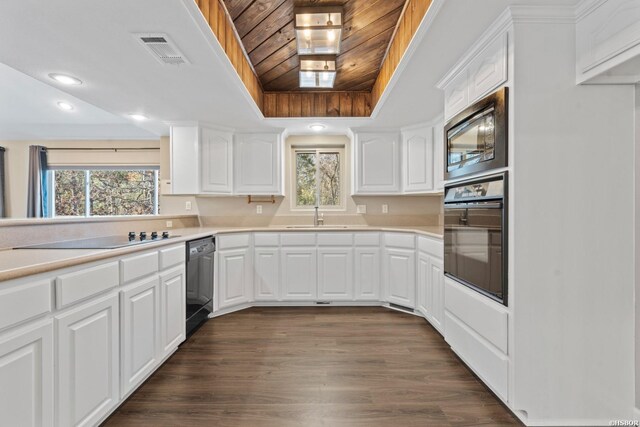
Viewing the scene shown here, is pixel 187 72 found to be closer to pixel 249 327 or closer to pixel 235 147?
pixel 235 147

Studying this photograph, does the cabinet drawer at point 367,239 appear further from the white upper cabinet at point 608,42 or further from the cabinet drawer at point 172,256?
the white upper cabinet at point 608,42

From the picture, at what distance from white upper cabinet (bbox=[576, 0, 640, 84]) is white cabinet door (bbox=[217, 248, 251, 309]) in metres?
2.94

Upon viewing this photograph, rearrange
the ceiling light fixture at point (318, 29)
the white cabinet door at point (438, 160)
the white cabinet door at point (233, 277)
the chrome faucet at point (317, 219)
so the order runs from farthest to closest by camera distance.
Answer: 1. the chrome faucet at point (317, 219)
2. the white cabinet door at point (438, 160)
3. the white cabinet door at point (233, 277)
4. the ceiling light fixture at point (318, 29)

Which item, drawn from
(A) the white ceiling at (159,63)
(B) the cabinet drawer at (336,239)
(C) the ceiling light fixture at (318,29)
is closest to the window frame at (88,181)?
(A) the white ceiling at (159,63)

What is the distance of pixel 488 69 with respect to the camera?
1.69m

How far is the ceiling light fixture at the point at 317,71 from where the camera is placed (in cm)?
247

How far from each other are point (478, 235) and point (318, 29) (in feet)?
5.59

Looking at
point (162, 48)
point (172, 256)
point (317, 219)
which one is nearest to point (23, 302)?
point (172, 256)

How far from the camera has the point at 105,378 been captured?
1.47m

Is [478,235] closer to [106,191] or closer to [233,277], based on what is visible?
[233,277]

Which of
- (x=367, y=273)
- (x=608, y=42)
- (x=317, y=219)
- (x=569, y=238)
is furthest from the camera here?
(x=317, y=219)

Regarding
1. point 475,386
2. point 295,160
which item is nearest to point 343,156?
point 295,160

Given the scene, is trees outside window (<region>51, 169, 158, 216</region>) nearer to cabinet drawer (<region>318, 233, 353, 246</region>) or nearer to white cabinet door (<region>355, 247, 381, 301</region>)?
cabinet drawer (<region>318, 233, 353, 246</region>)

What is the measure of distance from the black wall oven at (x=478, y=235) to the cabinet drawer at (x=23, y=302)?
205 centimetres
